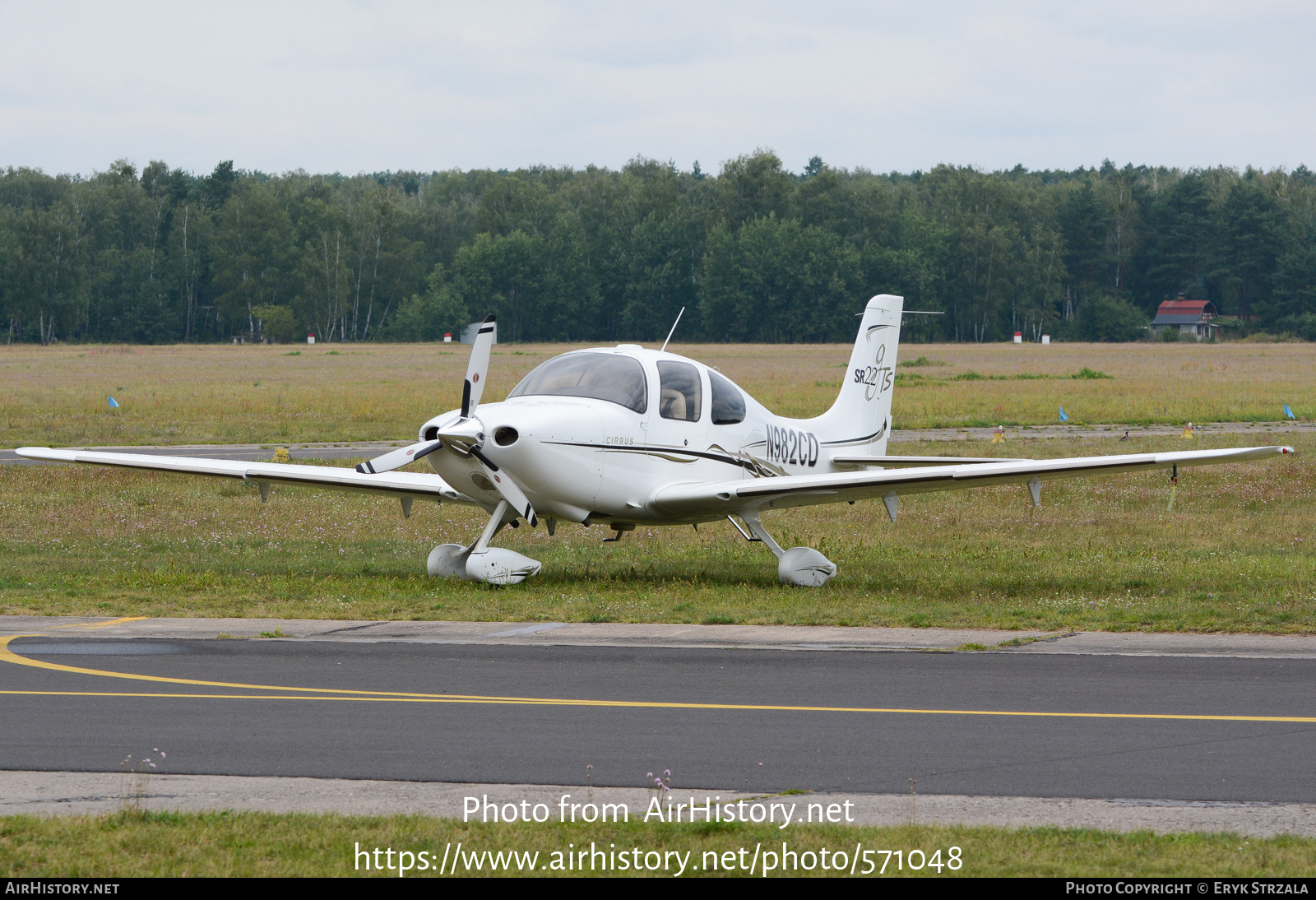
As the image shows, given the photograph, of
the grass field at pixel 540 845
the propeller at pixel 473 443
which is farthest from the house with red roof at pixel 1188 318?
the grass field at pixel 540 845

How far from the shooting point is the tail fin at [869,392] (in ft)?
60.3

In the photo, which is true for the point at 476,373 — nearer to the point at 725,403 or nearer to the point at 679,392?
the point at 679,392

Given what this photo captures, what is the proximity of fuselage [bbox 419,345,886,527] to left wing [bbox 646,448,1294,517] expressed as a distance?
0.33 meters

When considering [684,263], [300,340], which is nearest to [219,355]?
[300,340]

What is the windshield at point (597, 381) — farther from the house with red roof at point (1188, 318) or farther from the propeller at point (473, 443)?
the house with red roof at point (1188, 318)

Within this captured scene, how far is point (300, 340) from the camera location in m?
129

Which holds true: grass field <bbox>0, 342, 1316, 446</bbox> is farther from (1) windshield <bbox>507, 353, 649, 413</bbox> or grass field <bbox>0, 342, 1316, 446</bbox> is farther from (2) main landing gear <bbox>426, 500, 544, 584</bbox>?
(2) main landing gear <bbox>426, 500, 544, 584</bbox>

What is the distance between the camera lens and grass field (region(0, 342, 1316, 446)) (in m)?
37.4

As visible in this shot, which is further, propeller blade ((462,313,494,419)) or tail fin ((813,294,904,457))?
tail fin ((813,294,904,457))

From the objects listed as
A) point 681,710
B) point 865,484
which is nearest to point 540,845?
point 681,710

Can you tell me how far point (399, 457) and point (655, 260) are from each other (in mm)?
120908

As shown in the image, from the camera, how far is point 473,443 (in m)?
13.6

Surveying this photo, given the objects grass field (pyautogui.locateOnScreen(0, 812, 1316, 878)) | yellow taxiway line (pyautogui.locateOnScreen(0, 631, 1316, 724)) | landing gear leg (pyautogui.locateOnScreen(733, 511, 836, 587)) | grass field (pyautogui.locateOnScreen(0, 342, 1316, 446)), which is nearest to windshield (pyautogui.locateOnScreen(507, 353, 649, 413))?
landing gear leg (pyautogui.locateOnScreen(733, 511, 836, 587))

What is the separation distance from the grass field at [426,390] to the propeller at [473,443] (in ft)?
66.7
